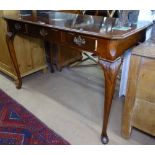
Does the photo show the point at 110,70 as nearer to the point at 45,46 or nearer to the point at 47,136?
the point at 47,136

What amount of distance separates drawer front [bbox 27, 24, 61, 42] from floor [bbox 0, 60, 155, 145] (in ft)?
2.17

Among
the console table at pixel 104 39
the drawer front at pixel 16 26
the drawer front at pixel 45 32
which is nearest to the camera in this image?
the console table at pixel 104 39

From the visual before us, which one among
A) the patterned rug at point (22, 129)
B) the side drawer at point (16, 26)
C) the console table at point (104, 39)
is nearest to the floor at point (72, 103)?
the patterned rug at point (22, 129)

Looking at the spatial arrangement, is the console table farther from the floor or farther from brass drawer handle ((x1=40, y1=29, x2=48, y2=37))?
the floor

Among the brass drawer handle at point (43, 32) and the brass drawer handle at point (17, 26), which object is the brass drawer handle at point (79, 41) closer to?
the brass drawer handle at point (43, 32)

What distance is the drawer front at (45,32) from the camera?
1.32 meters

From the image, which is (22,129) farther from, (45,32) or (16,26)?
(16,26)

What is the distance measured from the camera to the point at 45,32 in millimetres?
1396

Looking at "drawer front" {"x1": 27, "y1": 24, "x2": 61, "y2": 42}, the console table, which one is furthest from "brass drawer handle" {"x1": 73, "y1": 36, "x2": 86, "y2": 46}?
"drawer front" {"x1": 27, "y1": 24, "x2": 61, "y2": 42}

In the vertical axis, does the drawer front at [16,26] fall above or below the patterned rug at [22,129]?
above

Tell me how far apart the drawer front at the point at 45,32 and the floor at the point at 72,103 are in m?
0.66

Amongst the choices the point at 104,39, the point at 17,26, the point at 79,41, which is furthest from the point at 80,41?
A: the point at 17,26
